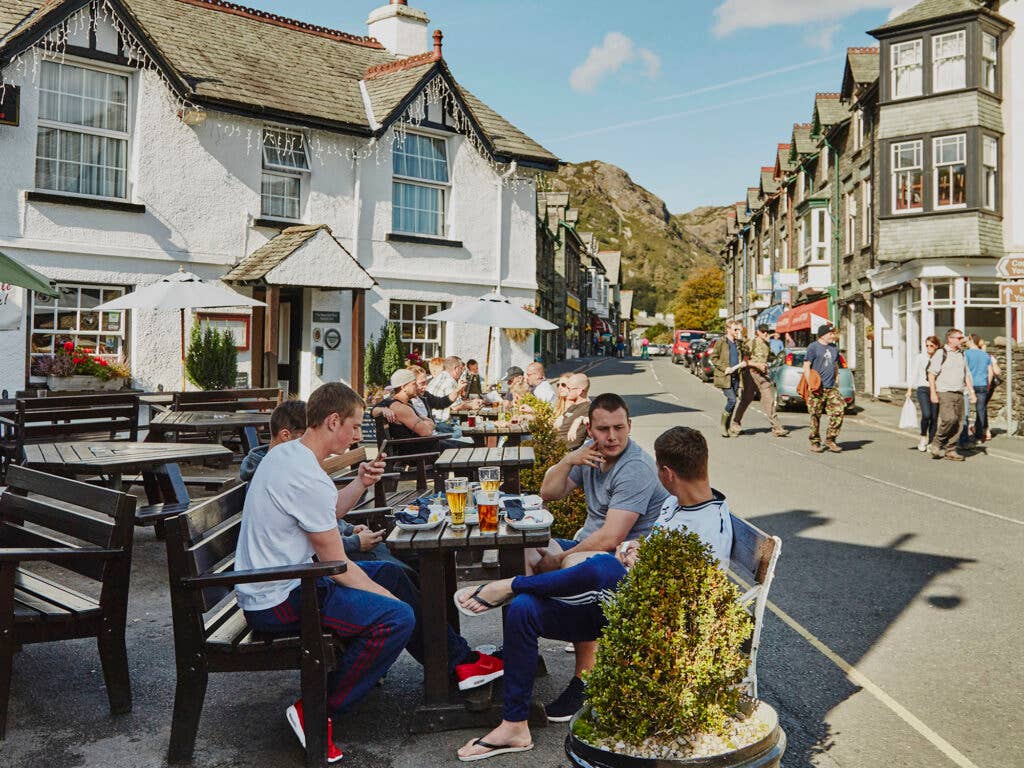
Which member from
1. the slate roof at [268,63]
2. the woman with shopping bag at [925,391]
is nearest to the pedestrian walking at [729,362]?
the woman with shopping bag at [925,391]

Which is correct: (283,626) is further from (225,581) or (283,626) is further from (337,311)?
(337,311)

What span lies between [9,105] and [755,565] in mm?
14399

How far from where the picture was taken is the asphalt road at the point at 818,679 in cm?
395

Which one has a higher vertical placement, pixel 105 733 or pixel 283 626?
pixel 283 626

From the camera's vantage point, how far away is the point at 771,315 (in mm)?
46156

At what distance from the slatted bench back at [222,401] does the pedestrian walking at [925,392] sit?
1017 cm

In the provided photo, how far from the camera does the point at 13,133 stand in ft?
46.5

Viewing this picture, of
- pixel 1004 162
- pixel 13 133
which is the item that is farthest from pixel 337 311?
pixel 1004 162

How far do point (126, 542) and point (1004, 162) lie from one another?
25.9 m

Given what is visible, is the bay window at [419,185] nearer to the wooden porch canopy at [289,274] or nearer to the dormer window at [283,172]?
the dormer window at [283,172]

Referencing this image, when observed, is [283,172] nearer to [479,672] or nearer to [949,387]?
[949,387]

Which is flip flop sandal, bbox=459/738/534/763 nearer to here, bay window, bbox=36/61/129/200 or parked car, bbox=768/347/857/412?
bay window, bbox=36/61/129/200

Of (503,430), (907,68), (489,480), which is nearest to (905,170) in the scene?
(907,68)

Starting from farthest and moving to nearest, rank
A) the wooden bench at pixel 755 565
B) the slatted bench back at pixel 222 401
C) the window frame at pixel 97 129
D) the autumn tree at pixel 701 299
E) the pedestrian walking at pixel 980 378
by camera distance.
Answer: the autumn tree at pixel 701 299 < the pedestrian walking at pixel 980 378 < the window frame at pixel 97 129 < the slatted bench back at pixel 222 401 < the wooden bench at pixel 755 565
